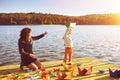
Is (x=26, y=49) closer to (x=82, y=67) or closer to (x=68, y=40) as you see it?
(x=68, y=40)

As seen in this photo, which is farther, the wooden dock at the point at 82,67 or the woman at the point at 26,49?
the woman at the point at 26,49

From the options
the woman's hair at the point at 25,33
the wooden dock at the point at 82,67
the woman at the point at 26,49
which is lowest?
the wooden dock at the point at 82,67

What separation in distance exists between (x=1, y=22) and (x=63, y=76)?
16403mm

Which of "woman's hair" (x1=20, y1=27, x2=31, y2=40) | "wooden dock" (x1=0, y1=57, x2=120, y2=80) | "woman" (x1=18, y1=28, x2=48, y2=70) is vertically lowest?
"wooden dock" (x1=0, y1=57, x2=120, y2=80)

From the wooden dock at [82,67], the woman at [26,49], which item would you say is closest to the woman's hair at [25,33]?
the woman at [26,49]

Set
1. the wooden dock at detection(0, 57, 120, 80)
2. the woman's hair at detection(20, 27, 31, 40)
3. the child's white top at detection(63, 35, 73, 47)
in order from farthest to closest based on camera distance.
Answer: the child's white top at detection(63, 35, 73, 47) < the woman's hair at detection(20, 27, 31, 40) < the wooden dock at detection(0, 57, 120, 80)

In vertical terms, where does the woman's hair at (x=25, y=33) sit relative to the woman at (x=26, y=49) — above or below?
above

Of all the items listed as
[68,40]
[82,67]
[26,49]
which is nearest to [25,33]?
[26,49]

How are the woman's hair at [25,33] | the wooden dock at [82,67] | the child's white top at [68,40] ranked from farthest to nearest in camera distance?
1. the child's white top at [68,40]
2. the woman's hair at [25,33]
3. the wooden dock at [82,67]

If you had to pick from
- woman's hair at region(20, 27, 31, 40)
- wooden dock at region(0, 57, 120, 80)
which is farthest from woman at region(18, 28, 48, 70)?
wooden dock at region(0, 57, 120, 80)

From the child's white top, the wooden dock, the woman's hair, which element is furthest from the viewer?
the child's white top

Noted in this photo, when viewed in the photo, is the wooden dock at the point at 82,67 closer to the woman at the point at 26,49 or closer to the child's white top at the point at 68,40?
the woman at the point at 26,49

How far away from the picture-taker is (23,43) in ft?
22.4

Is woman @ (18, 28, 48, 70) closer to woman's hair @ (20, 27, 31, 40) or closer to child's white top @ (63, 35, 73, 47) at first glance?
woman's hair @ (20, 27, 31, 40)
